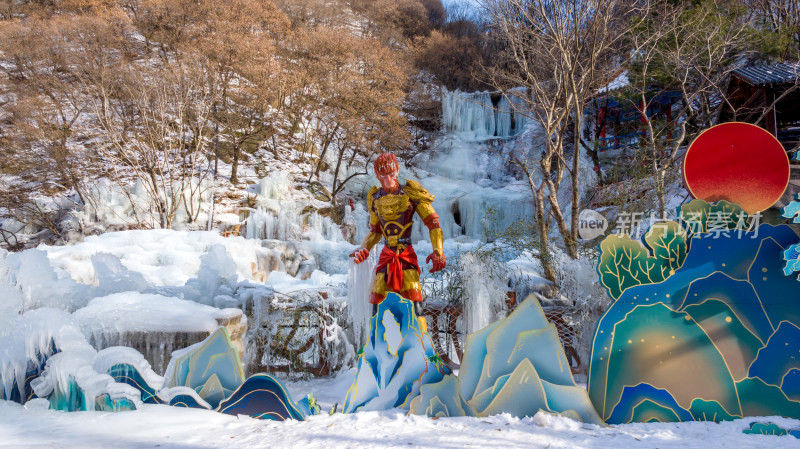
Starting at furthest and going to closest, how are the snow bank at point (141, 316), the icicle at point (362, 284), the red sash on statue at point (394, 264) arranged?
the snow bank at point (141, 316) → the icicle at point (362, 284) → the red sash on statue at point (394, 264)

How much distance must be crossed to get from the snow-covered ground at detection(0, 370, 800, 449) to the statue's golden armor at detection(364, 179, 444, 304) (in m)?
0.89

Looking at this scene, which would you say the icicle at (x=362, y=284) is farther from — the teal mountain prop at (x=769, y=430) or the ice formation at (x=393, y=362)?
the teal mountain prop at (x=769, y=430)

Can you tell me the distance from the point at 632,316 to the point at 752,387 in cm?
70

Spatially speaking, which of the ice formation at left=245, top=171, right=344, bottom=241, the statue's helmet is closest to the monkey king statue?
the statue's helmet

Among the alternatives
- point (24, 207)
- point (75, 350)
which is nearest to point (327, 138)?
point (24, 207)

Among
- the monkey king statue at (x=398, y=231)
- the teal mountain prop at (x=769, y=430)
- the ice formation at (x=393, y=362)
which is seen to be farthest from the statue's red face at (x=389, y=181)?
the teal mountain prop at (x=769, y=430)

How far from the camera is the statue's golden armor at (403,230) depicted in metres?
3.31

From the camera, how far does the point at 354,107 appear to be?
15.6 meters

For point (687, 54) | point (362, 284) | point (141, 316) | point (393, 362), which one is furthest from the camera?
point (687, 54)

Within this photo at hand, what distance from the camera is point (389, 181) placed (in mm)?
3375

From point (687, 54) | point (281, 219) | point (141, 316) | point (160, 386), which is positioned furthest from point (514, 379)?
point (281, 219)

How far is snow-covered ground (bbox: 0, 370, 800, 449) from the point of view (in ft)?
7.40

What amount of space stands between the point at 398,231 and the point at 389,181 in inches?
14.8

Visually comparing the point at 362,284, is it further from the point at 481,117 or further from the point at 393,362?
the point at 481,117
